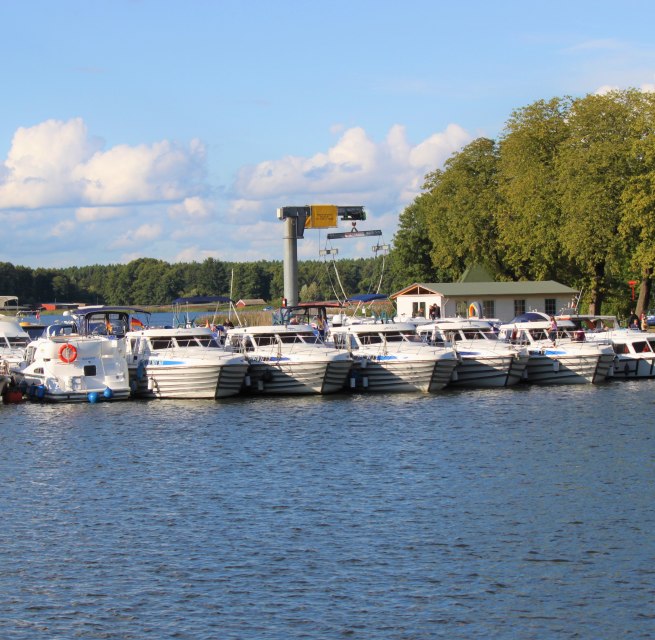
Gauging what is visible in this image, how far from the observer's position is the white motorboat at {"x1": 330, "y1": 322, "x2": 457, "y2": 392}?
51.9m

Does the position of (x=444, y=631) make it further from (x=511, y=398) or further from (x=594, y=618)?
(x=511, y=398)

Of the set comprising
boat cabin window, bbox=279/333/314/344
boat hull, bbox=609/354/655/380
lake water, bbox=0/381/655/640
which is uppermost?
boat cabin window, bbox=279/333/314/344

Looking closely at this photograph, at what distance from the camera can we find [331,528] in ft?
85.6

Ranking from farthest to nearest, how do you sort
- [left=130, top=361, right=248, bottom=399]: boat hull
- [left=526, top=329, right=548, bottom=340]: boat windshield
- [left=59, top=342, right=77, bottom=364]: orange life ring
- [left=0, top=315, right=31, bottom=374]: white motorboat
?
[left=526, top=329, right=548, bottom=340]: boat windshield < [left=0, top=315, right=31, bottom=374]: white motorboat < [left=59, top=342, right=77, bottom=364]: orange life ring < [left=130, top=361, right=248, bottom=399]: boat hull

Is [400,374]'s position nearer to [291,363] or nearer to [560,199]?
[291,363]

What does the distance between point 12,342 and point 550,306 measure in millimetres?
42560

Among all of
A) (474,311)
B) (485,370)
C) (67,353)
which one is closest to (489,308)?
(474,311)

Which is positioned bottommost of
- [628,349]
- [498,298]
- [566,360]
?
[566,360]

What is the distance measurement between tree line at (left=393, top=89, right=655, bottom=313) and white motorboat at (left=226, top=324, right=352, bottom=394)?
102 feet

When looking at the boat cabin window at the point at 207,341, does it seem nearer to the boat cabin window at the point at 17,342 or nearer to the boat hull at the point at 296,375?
the boat hull at the point at 296,375

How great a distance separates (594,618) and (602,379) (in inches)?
1510

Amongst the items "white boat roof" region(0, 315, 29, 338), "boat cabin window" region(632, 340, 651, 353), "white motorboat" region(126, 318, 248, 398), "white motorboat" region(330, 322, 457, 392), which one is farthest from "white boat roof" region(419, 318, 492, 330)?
"white boat roof" region(0, 315, 29, 338)

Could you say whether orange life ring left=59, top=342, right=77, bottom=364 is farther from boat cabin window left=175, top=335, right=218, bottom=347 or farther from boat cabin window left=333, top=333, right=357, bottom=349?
boat cabin window left=333, top=333, right=357, bottom=349

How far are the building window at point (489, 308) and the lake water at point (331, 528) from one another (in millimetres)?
43167
